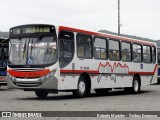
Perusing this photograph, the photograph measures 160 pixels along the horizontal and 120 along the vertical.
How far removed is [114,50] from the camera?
2228 cm

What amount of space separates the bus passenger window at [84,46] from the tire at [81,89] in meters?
1.01

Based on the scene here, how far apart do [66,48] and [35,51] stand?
1.25 metres

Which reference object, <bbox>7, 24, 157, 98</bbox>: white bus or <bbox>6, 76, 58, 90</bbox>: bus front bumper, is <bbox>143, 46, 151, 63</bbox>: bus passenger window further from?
<bbox>6, 76, 58, 90</bbox>: bus front bumper

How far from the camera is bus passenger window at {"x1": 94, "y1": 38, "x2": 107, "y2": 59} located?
20.5m

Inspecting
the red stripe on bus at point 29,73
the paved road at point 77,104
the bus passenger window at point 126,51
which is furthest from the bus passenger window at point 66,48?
the bus passenger window at point 126,51

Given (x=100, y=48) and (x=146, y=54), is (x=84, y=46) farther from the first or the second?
(x=146, y=54)

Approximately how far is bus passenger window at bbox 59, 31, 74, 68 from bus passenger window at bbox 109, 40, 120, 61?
3835 mm

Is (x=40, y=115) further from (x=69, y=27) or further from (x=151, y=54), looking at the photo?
(x=151, y=54)

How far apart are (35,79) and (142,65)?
9.47 metres

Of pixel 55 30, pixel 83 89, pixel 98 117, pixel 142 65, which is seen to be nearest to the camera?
pixel 98 117

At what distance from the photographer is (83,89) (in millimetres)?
19375

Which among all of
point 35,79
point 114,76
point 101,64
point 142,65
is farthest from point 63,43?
point 142,65

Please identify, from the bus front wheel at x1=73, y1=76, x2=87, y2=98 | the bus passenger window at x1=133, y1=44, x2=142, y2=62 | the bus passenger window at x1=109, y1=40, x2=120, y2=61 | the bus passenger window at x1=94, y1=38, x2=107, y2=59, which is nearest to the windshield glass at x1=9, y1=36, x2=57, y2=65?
the bus front wheel at x1=73, y1=76, x2=87, y2=98

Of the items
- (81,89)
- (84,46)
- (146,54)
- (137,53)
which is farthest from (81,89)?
(146,54)
